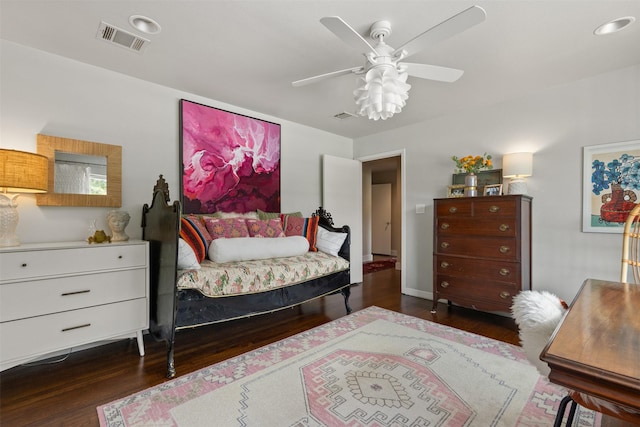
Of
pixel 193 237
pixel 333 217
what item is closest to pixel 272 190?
pixel 333 217

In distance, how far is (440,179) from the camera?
3.77 metres

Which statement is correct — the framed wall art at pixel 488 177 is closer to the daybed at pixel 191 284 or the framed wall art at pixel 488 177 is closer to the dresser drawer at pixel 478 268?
the dresser drawer at pixel 478 268

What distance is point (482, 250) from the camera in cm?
296

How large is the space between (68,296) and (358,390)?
1991mm

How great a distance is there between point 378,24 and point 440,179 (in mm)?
2349

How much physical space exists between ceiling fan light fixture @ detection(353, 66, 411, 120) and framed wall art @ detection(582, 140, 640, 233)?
2152 millimetres

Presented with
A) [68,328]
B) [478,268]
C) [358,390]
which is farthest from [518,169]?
[68,328]

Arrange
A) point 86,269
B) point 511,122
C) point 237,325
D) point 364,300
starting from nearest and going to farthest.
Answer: point 86,269, point 237,325, point 511,122, point 364,300

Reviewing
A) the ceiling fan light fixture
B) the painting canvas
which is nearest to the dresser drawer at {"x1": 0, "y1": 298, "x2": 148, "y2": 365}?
the painting canvas

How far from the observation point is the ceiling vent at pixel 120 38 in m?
2.00

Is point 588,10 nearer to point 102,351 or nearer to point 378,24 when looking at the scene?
point 378,24

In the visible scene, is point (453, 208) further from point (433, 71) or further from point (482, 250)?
point (433, 71)

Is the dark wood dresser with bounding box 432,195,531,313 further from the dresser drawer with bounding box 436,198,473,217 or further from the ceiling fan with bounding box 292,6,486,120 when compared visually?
the ceiling fan with bounding box 292,6,486,120

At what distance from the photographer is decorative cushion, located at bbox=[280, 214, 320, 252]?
3.39 metres
